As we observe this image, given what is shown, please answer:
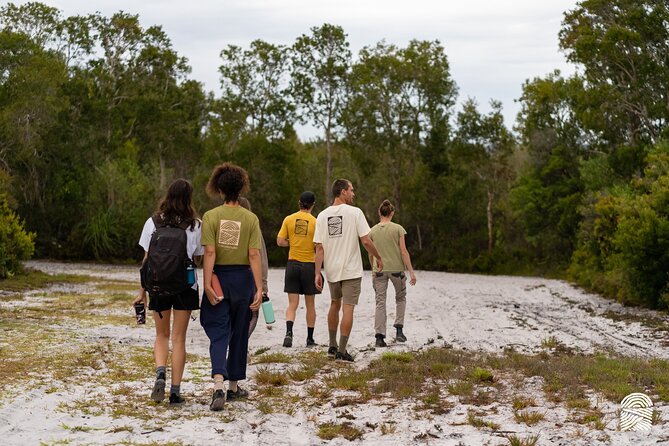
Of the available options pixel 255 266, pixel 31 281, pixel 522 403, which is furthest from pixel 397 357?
pixel 31 281

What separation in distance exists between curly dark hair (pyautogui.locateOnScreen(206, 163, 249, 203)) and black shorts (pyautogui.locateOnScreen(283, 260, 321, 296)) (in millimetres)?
4377

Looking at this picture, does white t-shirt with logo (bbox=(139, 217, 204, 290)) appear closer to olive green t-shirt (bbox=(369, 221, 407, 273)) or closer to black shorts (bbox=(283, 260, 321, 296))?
black shorts (bbox=(283, 260, 321, 296))

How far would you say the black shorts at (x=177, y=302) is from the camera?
8367 mm

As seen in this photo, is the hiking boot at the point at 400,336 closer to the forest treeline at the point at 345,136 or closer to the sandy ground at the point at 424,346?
the sandy ground at the point at 424,346

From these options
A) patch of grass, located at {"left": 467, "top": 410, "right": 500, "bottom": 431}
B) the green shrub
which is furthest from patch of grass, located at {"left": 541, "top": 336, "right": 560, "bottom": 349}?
the green shrub

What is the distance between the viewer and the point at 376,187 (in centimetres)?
6222

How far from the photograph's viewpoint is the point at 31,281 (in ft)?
87.1

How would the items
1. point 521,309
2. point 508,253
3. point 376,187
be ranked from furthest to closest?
point 376,187 < point 508,253 < point 521,309

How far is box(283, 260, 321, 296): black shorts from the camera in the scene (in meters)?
13.1

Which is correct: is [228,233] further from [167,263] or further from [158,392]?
[158,392]

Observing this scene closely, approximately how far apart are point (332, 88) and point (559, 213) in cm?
1900

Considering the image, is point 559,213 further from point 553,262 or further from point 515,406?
point 515,406

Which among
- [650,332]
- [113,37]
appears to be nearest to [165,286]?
[650,332]

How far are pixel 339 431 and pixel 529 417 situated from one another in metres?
1.59
